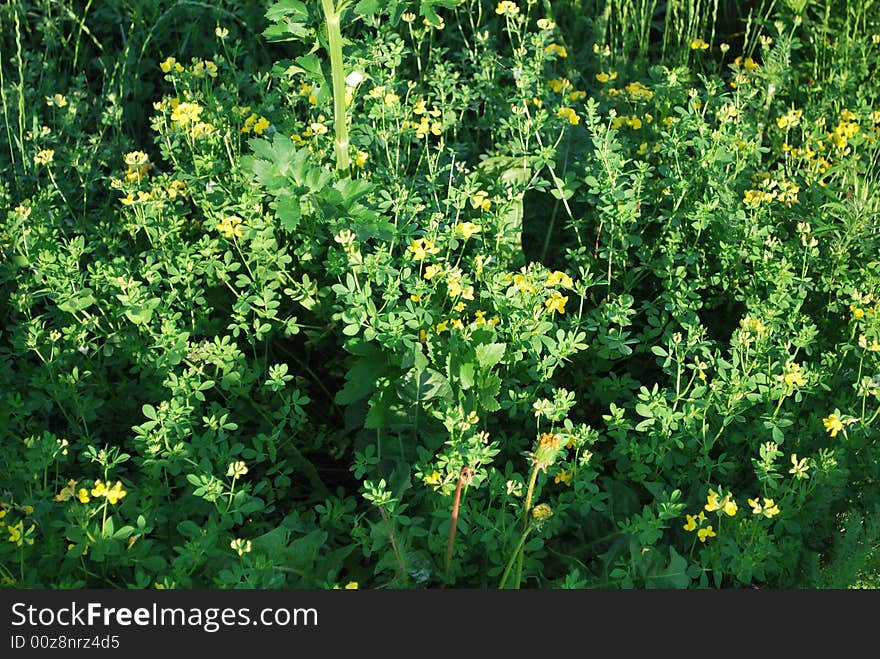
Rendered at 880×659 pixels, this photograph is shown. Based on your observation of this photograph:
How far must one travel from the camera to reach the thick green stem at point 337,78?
9.14 feet

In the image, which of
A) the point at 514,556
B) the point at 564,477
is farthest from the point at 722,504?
the point at 514,556

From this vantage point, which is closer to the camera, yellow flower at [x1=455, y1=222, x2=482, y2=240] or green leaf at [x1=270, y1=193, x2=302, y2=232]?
green leaf at [x1=270, y1=193, x2=302, y2=232]

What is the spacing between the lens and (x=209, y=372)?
2859mm

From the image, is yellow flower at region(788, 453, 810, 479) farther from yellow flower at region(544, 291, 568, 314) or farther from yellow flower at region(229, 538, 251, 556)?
yellow flower at region(229, 538, 251, 556)

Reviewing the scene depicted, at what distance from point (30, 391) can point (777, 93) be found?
2.90 metres

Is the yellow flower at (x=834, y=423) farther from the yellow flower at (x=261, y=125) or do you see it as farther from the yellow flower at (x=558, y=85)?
the yellow flower at (x=261, y=125)

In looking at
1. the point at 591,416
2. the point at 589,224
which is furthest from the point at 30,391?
the point at 589,224

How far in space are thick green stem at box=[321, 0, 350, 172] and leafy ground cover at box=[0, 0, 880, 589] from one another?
1 centimetres

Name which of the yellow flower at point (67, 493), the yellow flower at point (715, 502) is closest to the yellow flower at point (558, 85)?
the yellow flower at point (715, 502)

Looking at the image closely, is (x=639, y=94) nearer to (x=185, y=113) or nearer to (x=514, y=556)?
(x=185, y=113)

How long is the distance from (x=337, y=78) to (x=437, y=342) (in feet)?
2.66

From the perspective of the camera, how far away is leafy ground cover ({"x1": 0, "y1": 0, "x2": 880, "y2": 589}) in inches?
96.2

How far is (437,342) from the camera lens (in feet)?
8.96

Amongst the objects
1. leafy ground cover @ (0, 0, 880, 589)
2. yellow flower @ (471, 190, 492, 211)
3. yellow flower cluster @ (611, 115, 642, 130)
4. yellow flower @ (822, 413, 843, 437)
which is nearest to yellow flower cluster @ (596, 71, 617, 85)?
leafy ground cover @ (0, 0, 880, 589)
